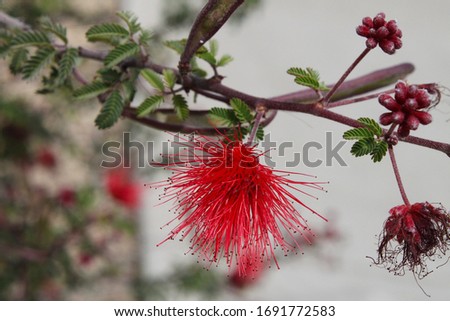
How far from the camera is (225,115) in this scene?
2.45ft

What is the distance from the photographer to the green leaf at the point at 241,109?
0.71 m

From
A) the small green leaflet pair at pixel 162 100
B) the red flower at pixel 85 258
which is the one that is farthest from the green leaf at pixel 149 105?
the red flower at pixel 85 258

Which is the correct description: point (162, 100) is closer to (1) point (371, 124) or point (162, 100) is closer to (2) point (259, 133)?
(2) point (259, 133)

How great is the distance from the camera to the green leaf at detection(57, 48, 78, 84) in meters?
0.88

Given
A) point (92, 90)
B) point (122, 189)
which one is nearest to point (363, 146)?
point (92, 90)

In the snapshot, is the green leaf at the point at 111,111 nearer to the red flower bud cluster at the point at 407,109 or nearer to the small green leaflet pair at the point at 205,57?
the small green leaflet pair at the point at 205,57

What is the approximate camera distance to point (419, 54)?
1983mm

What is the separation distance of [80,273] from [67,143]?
0.50 m

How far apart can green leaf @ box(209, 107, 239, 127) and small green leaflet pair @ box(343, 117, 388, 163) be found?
0.55 feet

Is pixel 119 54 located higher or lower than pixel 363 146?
higher

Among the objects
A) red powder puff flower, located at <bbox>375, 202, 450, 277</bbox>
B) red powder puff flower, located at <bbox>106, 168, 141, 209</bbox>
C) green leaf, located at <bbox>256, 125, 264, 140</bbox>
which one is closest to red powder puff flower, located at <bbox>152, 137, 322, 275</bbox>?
green leaf, located at <bbox>256, 125, 264, 140</bbox>

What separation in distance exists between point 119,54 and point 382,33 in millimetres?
381
